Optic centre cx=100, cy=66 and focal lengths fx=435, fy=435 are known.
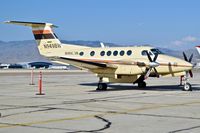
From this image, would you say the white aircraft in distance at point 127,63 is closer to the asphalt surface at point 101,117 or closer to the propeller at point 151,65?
the propeller at point 151,65

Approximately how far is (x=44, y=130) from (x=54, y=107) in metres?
5.47

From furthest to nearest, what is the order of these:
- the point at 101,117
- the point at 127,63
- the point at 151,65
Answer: the point at 127,63
the point at 151,65
the point at 101,117

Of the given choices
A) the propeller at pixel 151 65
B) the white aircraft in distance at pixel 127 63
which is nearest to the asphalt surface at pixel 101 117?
the propeller at pixel 151 65

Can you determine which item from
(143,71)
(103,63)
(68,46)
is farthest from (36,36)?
(143,71)

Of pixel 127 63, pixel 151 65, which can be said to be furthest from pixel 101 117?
pixel 127 63

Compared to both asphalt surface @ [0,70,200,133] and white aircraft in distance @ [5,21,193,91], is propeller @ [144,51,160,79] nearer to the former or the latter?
white aircraft in distance @ [5,21,193,91]

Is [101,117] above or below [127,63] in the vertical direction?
below

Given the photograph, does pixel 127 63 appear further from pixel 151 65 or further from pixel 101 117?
pixel 101 117

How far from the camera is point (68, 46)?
31.7m

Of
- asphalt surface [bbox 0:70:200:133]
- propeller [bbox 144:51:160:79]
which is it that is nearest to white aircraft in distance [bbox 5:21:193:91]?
propeller [bbox 144:51:160:79]

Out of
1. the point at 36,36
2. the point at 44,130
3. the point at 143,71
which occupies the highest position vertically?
the point at 36,36

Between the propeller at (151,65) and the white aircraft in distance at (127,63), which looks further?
the white aircraft in distance at (127,63)

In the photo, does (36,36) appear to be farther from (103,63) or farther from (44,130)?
(44,130)

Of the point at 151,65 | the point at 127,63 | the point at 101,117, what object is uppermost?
the point at 127,63
